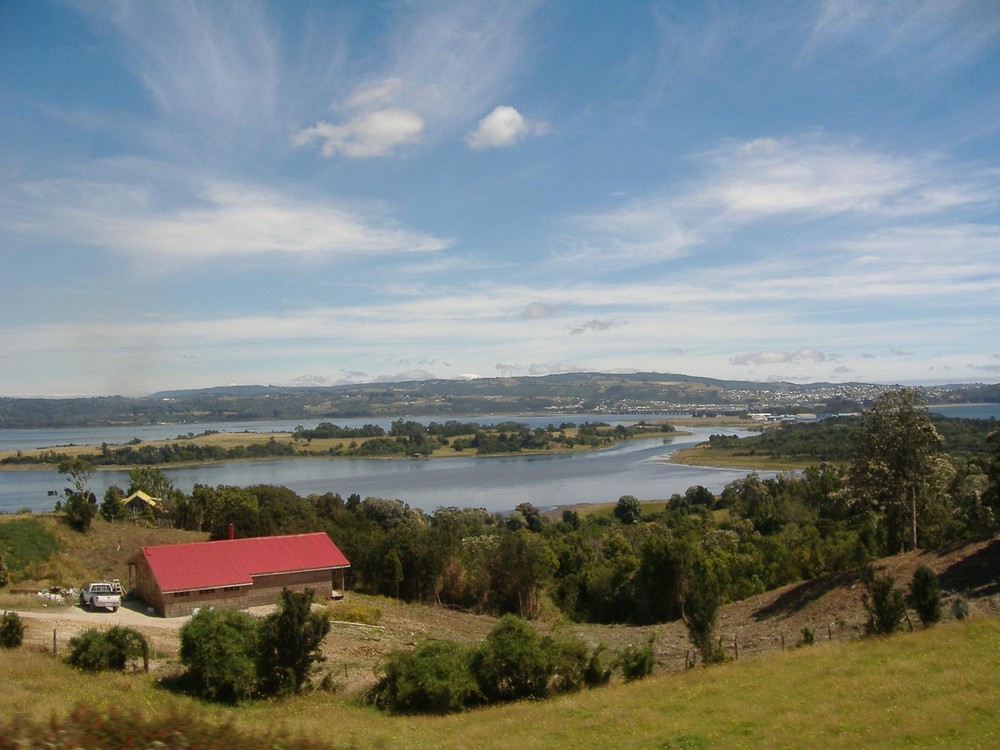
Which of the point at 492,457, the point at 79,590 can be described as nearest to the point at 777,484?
the point at 79,590

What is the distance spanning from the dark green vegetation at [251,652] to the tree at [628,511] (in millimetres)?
42402

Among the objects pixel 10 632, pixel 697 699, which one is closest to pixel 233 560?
pixel 10 632

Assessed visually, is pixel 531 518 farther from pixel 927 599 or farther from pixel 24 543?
pixel 927 599

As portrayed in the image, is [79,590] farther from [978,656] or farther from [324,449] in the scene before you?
[324,449]

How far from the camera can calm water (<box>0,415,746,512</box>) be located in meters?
73.7

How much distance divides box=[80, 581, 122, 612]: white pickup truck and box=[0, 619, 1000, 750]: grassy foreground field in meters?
7.84

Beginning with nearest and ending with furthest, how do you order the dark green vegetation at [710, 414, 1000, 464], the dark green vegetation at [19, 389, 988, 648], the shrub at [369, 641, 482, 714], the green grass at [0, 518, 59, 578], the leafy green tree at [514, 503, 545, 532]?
the shrub at [369, 641, 482, 714] → the dark green vegetation at [19, 389, 988, 648] → the green grass at [0, 518, 59, 578] → the leafy green tree at [514, 503, 545, 532] → the dark green vegetation at [710, 414, 1000, 464]

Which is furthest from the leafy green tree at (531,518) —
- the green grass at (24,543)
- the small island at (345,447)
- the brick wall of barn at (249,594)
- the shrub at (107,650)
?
the small island at (345,447)

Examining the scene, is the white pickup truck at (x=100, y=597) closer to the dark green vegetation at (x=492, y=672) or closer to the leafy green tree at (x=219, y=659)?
the leafy green tree at (x=219, y=659)

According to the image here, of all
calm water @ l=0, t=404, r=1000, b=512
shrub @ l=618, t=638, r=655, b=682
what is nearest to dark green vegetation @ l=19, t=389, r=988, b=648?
shrub @ l=618, t=638, r=655, b=682

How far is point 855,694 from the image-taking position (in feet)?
39.1

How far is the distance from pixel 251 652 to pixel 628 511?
44.3 meters

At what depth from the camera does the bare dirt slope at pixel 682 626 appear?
18891mm

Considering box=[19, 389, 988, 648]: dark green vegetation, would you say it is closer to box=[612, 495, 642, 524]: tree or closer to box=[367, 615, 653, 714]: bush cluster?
box=[367, 615, 653, 714]: bush cluster
